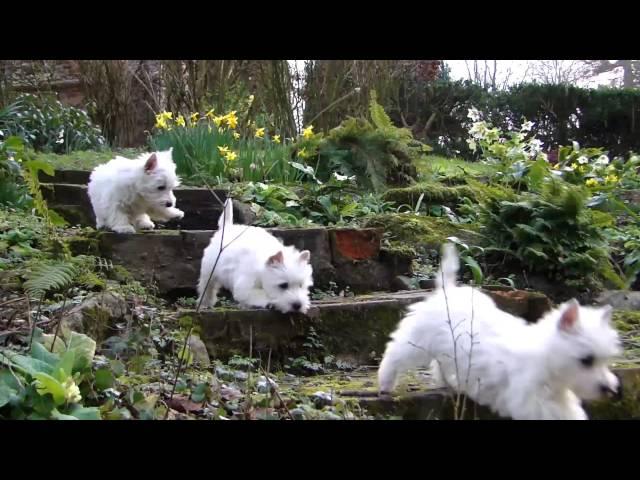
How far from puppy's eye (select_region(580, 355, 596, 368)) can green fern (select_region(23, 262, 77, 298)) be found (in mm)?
2439

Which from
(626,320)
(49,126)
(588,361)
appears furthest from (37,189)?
(49,126)

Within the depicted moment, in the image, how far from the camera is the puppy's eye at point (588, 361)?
3096mm

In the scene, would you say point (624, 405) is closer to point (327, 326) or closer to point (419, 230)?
point (327, 326)

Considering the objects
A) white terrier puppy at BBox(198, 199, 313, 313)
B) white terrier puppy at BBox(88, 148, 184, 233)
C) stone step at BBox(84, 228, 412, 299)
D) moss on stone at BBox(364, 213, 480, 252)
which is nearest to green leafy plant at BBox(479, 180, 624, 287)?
moss on stone at BBox(364, 213, 480, 252)

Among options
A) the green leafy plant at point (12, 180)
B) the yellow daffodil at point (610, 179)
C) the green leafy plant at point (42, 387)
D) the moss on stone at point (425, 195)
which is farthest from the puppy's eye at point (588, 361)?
the yellow daffodil at point (610, 179)

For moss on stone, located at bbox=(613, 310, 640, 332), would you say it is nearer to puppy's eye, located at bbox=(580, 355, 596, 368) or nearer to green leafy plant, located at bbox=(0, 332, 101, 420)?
puppy's eye, located at bbox=(580, 355, 596, 368)

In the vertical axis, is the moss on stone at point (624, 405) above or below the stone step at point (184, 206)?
below

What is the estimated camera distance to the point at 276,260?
527 cm

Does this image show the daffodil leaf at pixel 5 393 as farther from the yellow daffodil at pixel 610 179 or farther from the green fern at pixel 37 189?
the yellow daffodil at pixel 610 179

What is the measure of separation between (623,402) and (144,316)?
263cm

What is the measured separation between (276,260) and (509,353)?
2.20m

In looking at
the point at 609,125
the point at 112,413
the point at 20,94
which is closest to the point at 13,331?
the point at 112,413

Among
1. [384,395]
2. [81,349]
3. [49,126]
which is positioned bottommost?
[384,395]

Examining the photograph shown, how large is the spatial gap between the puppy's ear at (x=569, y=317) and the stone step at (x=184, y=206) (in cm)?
421
